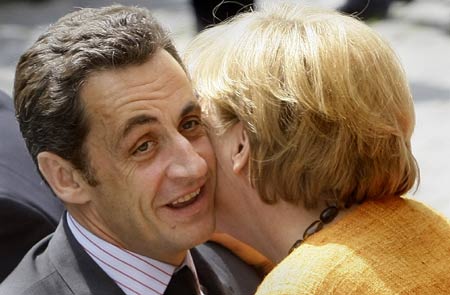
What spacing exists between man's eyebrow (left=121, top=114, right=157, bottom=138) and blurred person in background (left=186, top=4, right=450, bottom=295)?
0.49 ft

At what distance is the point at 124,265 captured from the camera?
8.00 ft

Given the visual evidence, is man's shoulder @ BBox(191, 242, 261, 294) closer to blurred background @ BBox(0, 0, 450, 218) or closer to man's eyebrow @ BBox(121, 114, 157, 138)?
man's eyebrow @ BBox(121, 114, 157, 138)

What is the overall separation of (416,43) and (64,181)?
5.93m

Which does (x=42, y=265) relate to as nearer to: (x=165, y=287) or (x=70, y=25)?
Result: (x=165, y=287)

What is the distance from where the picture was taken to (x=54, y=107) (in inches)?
91.2

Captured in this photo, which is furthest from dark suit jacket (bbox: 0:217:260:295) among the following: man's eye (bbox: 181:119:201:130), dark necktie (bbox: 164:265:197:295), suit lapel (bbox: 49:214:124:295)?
man's eye (bbox: 181:119:201:130)

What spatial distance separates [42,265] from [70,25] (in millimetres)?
557

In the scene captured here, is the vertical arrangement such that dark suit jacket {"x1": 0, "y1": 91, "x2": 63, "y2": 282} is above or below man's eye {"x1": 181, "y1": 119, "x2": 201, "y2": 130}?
below

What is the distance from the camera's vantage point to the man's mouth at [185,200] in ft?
7.97

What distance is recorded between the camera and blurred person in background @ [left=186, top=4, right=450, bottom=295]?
7.26ft

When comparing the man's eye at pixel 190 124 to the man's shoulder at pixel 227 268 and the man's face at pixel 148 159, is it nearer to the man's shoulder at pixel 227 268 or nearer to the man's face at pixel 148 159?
the man's face at pixel 148 159

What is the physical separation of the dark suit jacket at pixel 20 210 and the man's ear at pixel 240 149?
87cm

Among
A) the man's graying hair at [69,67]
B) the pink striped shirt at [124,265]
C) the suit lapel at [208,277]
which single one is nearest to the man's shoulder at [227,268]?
the suit lapel at [208,277]

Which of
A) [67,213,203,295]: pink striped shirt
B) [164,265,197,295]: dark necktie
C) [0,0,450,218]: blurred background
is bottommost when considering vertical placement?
[0,0,450,218]: blurred background
